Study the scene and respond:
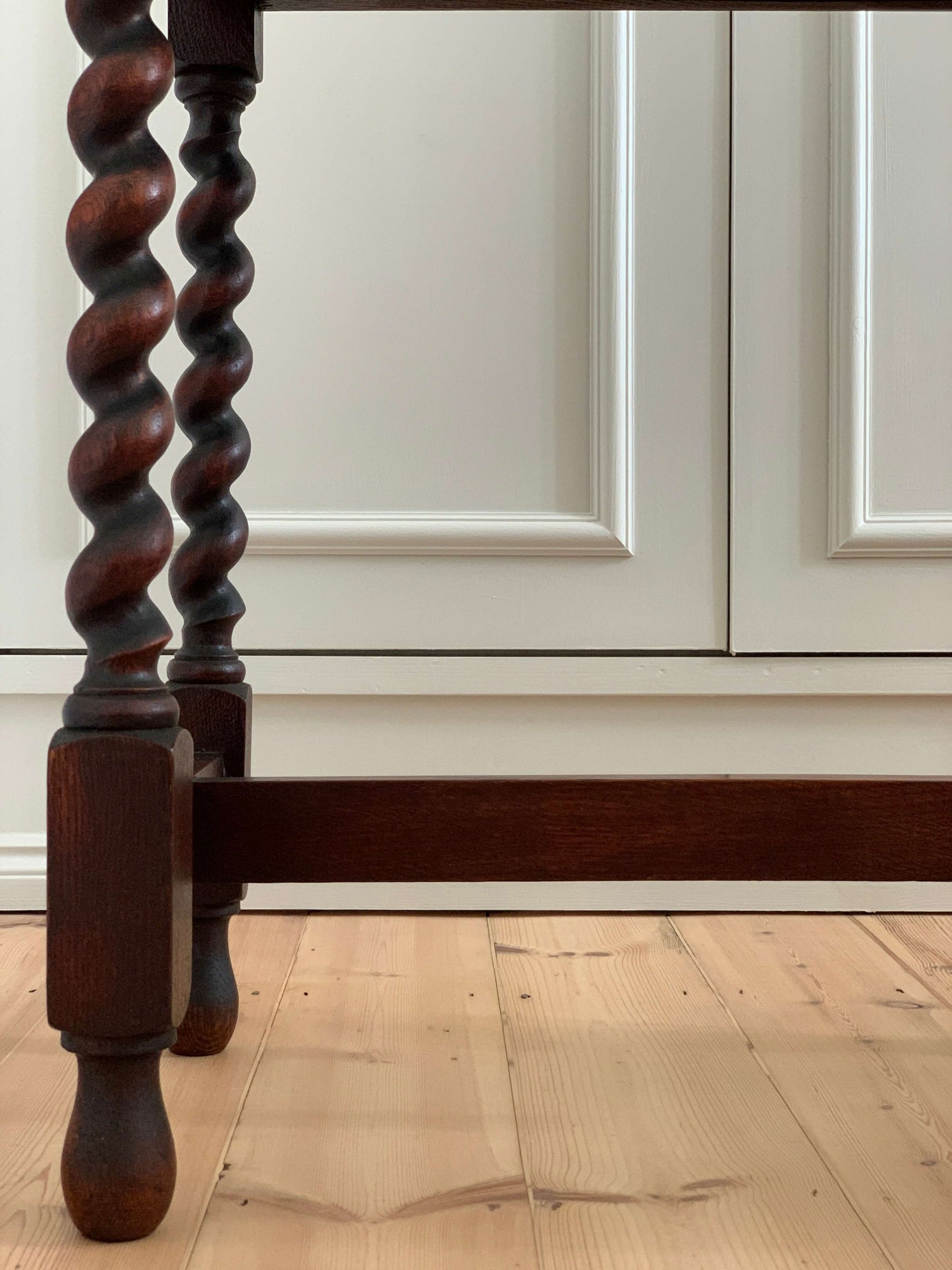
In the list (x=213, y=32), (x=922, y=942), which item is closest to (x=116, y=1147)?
(x=213, y=32)

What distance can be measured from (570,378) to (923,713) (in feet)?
1.59

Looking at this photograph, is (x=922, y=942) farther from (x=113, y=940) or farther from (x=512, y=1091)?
(x=113, y=940)

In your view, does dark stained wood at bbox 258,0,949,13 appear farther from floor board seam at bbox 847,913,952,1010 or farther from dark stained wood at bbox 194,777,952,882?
floor board seam at bbox 847,913,952,1010

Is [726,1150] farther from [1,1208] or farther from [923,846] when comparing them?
[1,1208]

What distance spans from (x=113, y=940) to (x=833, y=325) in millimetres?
947

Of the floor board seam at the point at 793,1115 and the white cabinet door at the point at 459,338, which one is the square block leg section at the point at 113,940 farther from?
the white cabinet door at the point at 459,338

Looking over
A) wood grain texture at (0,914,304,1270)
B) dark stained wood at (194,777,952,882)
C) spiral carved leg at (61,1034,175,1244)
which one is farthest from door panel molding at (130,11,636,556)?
spiral carved leg at (61,1034,175,1244)

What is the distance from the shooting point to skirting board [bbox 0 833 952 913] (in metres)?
1.19

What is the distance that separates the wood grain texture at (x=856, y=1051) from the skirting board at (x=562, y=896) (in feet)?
0.06

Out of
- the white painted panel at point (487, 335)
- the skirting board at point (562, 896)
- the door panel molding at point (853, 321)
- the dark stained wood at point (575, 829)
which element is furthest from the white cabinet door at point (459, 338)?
the dark stained wood at point (575, 829)

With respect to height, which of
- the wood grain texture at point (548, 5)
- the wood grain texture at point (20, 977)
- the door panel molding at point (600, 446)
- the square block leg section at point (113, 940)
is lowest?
the wood grain texture at point (20, 977)

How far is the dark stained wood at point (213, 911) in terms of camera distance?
79 cm

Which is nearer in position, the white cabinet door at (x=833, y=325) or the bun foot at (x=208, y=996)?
the bun foot at (x=208, y=996)

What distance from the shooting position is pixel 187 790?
1.93ft
